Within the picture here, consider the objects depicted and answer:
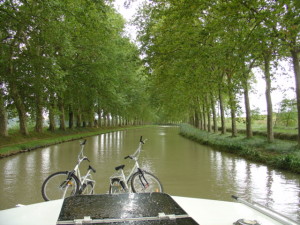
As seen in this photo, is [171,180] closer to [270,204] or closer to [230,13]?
[270,204]

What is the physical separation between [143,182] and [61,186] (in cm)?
172

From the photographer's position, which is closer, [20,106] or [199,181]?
[199,181]

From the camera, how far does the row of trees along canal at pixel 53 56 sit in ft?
50.8

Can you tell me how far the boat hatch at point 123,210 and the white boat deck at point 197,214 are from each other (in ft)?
0.99

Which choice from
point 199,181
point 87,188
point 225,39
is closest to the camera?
point 87,188

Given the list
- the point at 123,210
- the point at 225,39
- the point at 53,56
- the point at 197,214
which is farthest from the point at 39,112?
the point at 123,210

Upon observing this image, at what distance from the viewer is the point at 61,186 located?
639 cm

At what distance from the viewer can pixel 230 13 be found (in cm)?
1088

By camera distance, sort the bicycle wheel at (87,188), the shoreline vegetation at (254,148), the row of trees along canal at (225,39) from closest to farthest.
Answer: the bicycle wheel at (87,188)
the row of trees along canal at (225,39)
the shoreline vegetation at (254,148)

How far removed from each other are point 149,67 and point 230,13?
7.04 metres

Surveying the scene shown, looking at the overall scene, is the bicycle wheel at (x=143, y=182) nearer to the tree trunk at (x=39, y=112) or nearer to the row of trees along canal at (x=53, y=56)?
the row of trees along canal at (x=53, y=56)

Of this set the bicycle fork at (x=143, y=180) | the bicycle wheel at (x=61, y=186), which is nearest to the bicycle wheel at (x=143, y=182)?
the bicycle fork at (x=143, y=180)

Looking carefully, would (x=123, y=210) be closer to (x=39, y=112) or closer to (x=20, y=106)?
(x=20, y=106)

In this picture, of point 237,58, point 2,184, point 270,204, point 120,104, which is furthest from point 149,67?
point 120,104
